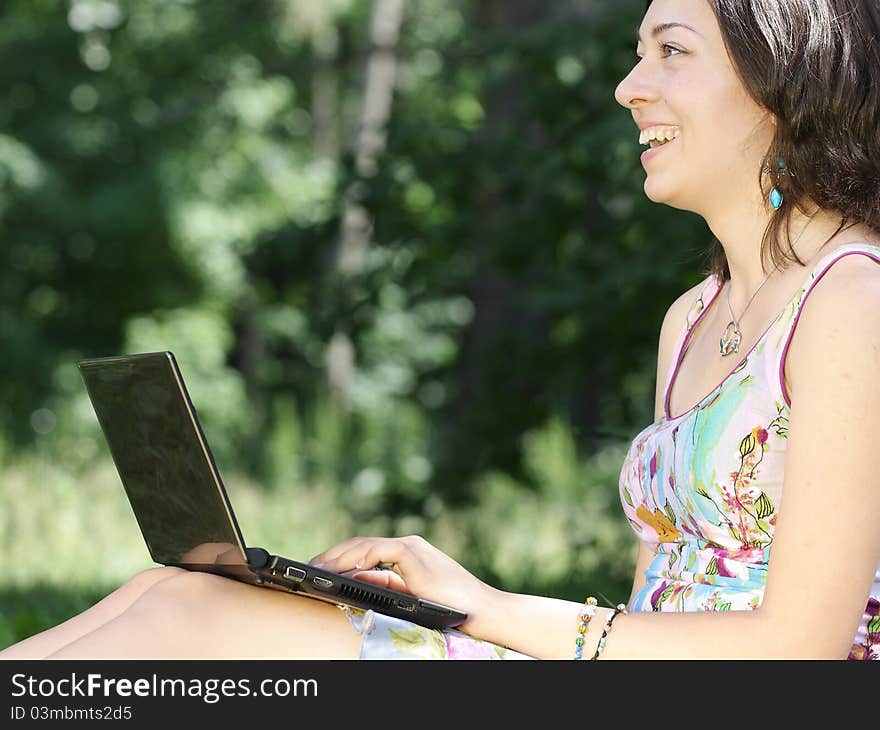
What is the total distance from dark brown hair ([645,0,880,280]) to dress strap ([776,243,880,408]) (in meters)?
0.15

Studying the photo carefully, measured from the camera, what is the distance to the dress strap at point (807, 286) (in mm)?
1974

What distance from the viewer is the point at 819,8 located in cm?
214

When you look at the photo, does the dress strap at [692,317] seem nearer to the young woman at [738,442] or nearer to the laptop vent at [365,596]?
the young woman at [738,442]

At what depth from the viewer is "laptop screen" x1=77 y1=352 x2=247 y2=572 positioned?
1887 mm

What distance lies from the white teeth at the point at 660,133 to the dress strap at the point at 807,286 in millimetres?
425

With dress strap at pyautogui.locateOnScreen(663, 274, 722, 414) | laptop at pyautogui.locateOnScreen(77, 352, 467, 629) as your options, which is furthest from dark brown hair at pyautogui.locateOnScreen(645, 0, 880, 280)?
laptop at pyautogui.locateOnScreen(77, 352, 467, 629)

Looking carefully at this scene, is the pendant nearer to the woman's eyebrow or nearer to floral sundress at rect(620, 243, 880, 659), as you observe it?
floral sundress at rect(620, 243, 880, 659)

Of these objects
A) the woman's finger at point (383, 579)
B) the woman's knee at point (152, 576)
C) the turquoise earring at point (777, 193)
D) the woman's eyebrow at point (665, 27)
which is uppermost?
the woman's eyebrow at point (665, 27)

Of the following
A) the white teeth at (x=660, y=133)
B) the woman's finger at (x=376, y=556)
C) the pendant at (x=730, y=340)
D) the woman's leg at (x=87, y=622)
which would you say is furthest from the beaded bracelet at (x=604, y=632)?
the white teeth at (x=660, y=133)

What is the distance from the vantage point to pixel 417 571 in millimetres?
2047

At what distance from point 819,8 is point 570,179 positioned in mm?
3356

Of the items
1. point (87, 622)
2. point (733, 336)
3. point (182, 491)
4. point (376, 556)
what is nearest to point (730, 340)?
point (733, 336)
